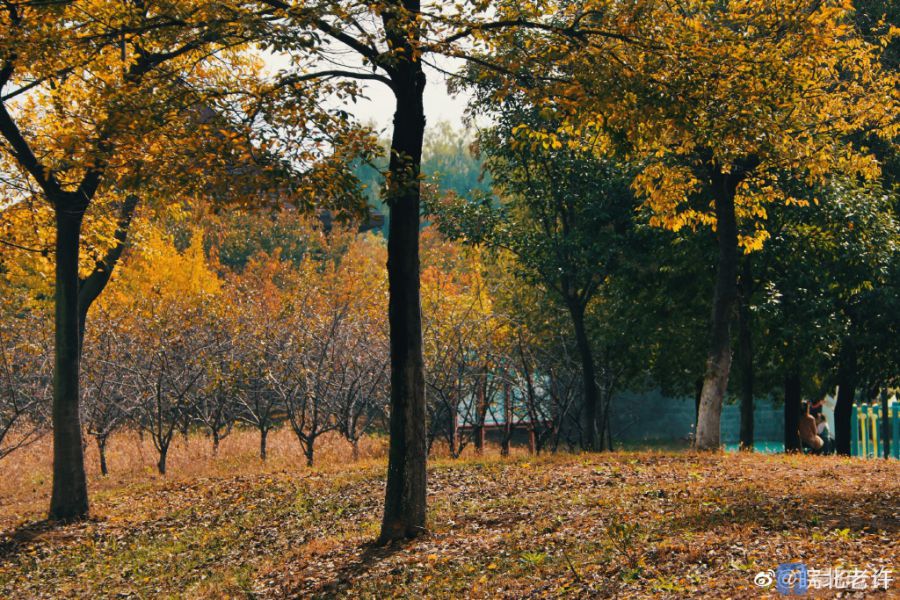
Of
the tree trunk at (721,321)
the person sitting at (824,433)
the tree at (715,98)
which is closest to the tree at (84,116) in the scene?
the tree at (715,98)

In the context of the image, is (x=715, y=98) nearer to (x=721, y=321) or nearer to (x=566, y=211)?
(x=721, y=321)

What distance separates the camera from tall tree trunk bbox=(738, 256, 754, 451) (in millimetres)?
18875

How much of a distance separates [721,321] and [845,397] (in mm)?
8602

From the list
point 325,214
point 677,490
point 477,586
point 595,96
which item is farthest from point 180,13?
point 325,214

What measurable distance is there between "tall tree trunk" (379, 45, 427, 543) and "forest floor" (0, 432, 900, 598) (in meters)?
0.39

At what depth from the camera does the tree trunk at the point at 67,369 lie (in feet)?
44.3

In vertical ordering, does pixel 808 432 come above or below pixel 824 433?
above

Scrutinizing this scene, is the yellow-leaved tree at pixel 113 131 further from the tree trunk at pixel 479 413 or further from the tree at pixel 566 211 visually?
the tree trunk at pixel 479 413

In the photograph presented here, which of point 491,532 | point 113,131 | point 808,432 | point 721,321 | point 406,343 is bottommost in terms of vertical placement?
point 491,532

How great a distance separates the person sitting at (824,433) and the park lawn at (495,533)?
8.61m

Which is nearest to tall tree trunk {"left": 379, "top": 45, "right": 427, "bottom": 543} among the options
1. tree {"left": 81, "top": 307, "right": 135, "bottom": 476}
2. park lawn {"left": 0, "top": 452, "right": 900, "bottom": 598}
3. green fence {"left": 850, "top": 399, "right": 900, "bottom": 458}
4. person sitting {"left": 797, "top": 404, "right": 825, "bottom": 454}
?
park lawn {"left": 0, "top": 452, "right": 900, "bottom": 598}

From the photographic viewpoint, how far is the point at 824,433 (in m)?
26.0

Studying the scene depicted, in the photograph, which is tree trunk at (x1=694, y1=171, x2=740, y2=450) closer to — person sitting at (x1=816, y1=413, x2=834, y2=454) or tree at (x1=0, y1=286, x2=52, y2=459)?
person sitting at (x1=816, y1=413, x2=834, y2=454)

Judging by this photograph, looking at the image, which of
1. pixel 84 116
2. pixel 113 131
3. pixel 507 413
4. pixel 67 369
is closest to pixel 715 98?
pixel 113 131
